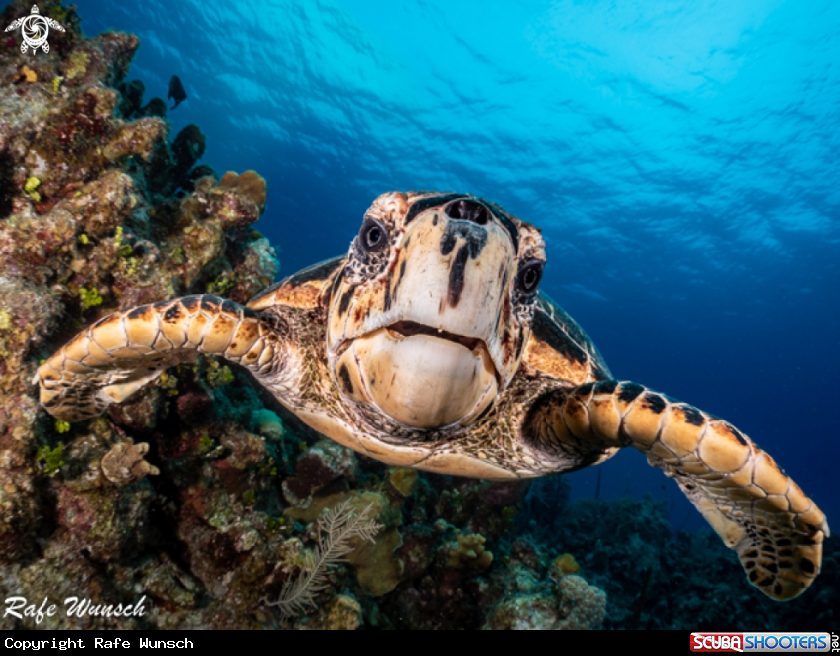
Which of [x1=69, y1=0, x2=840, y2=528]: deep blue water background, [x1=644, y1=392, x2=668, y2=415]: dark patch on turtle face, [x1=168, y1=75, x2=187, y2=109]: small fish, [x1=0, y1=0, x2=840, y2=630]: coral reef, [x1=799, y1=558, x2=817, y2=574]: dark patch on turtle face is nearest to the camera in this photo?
[x1=644, y1=392, x2=668, y2=415]: dark patch on turtle face

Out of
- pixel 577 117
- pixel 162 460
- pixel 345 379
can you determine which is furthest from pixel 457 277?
pixel 577 117

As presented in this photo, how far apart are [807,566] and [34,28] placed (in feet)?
26.8

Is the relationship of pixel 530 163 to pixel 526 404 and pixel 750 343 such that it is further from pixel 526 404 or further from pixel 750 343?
pixel 750 343

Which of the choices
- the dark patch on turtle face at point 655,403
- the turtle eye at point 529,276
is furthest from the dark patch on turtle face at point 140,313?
the dark patch on turtle face at point 655,403

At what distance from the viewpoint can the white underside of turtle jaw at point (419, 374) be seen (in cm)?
155

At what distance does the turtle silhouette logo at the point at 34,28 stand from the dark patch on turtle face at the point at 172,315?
4359mm

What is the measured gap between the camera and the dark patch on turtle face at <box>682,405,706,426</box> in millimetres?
1808

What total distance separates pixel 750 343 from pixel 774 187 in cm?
3745

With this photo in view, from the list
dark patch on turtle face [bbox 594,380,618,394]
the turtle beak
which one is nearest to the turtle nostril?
the turtle beak

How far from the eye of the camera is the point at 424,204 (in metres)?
1.65

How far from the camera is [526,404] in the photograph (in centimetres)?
262

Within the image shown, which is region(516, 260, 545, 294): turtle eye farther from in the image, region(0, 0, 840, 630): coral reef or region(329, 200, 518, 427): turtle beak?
region(0, 0, 840, 630): coral reef

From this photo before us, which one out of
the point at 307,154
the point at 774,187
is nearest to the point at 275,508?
the point at 774,187

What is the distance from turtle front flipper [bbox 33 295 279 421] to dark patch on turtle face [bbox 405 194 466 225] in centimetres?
148
